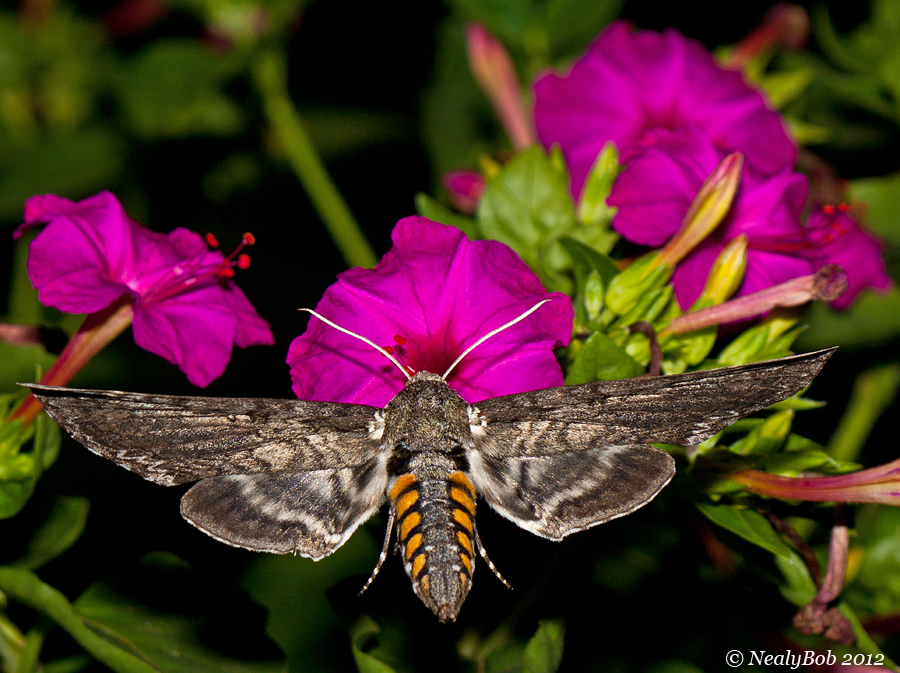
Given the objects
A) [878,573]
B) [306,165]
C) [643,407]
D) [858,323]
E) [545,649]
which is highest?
[306,165]

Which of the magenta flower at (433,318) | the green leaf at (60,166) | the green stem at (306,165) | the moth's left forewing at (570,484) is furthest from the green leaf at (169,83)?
the moth's left forewing at (570,484)

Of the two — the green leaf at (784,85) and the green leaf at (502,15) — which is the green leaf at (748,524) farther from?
the green leaf at (502,15)

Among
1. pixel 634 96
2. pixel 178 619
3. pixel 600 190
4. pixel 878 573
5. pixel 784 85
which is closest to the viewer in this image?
pixel 178 619

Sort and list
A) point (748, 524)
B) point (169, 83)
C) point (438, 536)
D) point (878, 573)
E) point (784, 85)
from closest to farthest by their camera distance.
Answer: point (438, 536)
point (748, 524)
point (878, 573)
point (784, 85)
point (169, 83)

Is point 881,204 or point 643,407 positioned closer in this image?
point 643,407

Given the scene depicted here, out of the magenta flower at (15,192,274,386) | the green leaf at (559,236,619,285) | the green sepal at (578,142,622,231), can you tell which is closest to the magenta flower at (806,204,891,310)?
the green sepal at (578,142,622,231)

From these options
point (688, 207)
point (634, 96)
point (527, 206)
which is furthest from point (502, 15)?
point (688, 207)

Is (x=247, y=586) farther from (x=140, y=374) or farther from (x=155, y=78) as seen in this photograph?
(x=155, y=78)

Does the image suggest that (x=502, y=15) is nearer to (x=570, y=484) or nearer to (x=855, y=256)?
(x=855, y=256)
